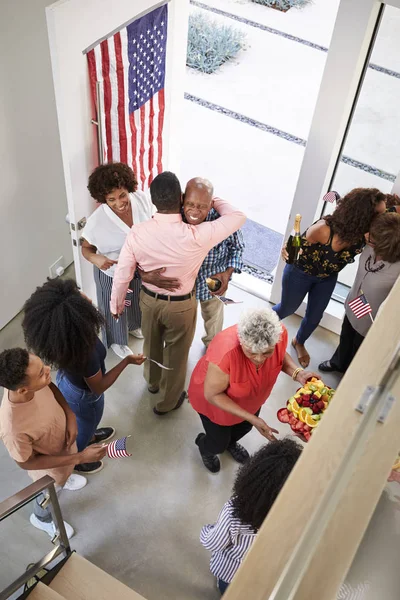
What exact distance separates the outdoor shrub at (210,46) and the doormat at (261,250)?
4.16 metres

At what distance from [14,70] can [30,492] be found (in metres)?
2.72

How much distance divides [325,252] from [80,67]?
197 cm

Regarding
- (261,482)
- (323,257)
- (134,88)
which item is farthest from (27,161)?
(261,482)

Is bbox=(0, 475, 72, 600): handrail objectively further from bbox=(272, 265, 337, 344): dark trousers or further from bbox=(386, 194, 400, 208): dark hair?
bbox=(386, 194, 400, 208): dark hair

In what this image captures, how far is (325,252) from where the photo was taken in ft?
12.1

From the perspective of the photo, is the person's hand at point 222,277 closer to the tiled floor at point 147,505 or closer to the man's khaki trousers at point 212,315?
the man's khaki trousers at point 212,315

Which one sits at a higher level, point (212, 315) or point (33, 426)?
point (33, 426)

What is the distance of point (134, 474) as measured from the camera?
3715 millimetres

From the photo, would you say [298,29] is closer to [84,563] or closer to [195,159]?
[195,159]

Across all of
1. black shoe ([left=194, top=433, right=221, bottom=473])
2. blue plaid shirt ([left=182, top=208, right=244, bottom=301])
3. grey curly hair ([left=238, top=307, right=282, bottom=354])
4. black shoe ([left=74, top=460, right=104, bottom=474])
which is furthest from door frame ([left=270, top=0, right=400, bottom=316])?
black shoe ([left=74, top=460, right=104, bottom=474])

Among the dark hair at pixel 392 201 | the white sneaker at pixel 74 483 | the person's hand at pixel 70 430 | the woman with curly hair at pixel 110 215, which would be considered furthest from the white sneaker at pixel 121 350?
the dark hair at pixel 392 201

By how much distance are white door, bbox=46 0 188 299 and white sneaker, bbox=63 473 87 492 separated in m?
1.44

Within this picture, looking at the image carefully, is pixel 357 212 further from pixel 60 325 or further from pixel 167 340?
pixel 60 325

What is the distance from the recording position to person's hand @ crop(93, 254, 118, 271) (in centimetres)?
369
